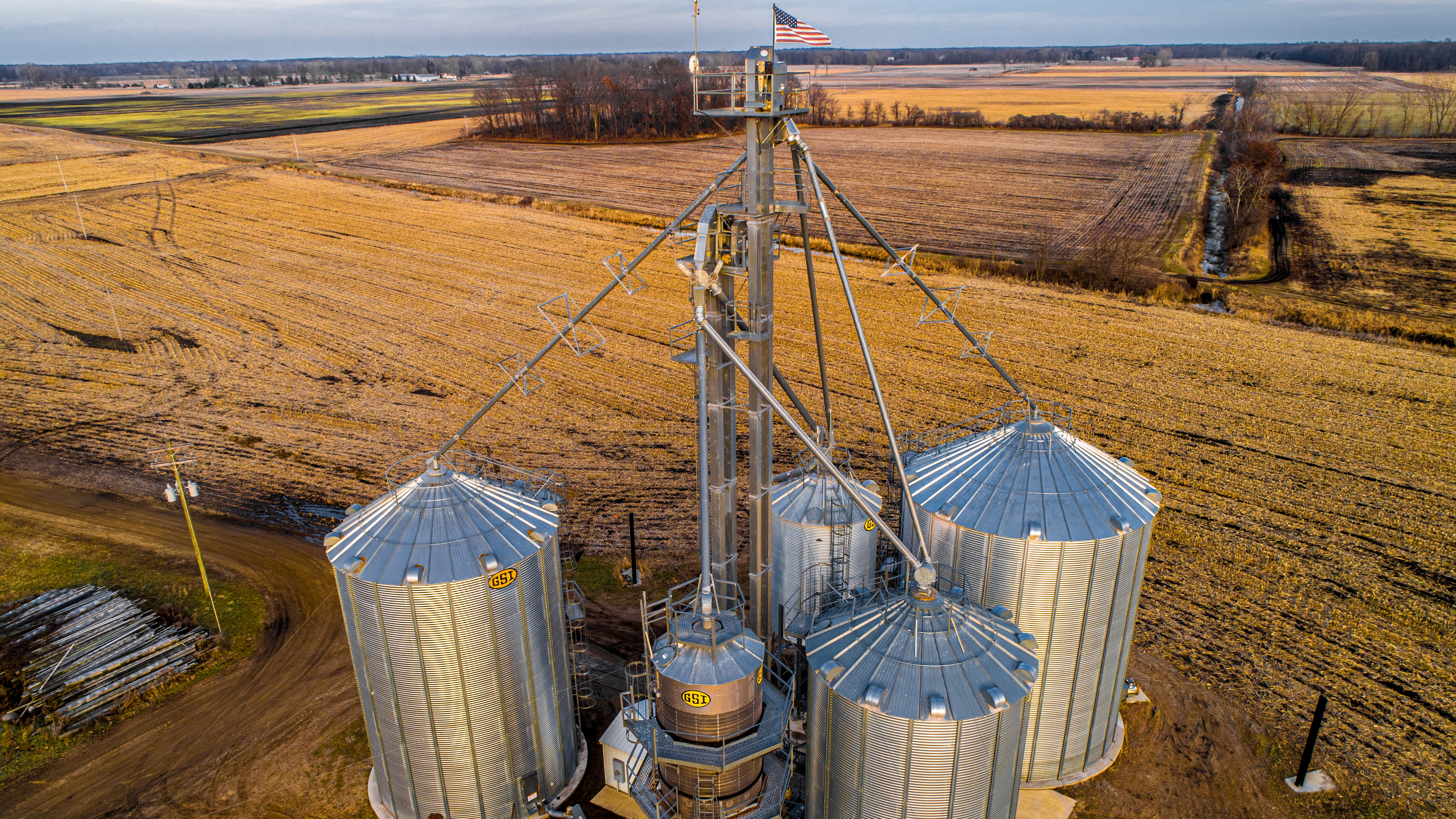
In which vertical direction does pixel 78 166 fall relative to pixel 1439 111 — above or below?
below

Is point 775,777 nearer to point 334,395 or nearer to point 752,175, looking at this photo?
point 752,175

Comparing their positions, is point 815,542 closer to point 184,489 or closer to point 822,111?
point 184,489

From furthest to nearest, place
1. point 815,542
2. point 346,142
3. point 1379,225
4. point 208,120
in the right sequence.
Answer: point 208,120
point 346,142
point 1379,225
point 815,542

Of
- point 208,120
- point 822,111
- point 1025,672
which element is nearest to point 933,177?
point 822,111

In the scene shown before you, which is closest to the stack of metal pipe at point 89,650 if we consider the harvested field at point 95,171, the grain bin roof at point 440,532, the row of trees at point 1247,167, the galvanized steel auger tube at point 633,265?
the grain bin roof at point 440,532

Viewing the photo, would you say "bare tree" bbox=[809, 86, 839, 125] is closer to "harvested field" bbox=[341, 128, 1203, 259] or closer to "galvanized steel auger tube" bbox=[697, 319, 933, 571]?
"harvested field" bbox=[341, 128, 1203, 259]

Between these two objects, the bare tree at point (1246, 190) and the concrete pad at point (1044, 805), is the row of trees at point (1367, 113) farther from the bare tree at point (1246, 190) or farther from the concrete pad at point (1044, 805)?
the concrete pad at point (1044, 805)
